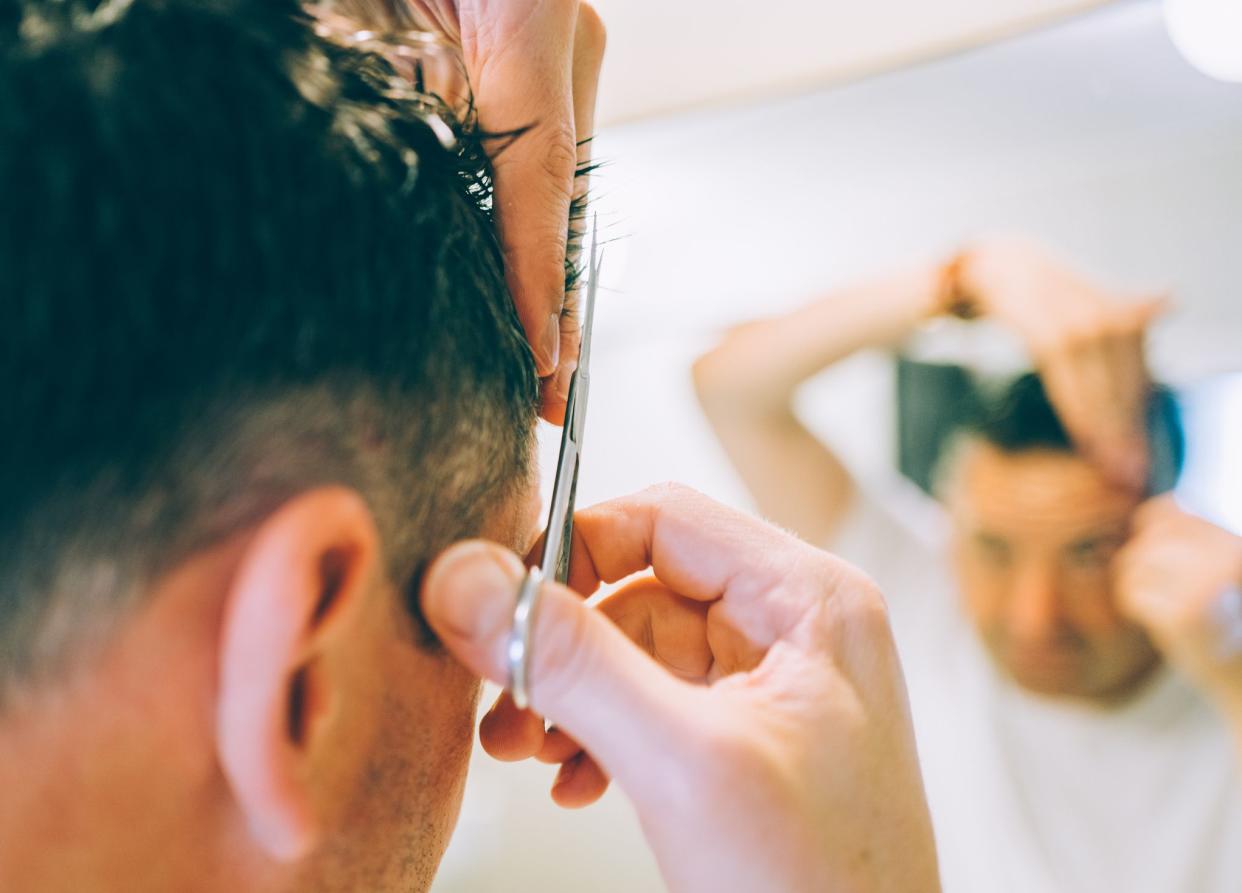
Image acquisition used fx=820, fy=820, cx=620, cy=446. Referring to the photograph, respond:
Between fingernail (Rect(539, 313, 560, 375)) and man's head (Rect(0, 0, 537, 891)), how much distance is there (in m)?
0.15

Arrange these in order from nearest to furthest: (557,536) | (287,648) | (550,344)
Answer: (287,648)
(557,536)
(550,344)

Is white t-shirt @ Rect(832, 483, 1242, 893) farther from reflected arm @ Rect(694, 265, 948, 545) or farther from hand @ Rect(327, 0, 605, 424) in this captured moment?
hand @ Rect(327, 0, 605, 424)

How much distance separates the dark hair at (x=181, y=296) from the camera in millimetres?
354

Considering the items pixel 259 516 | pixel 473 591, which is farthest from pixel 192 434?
pixel 473 591

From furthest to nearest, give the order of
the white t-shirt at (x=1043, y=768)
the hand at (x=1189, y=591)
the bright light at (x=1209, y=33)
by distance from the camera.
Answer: the white t-shirt at (x=1043, y=768), the hand at (x=1189, y=591), the bright light at (x=1209, y=33)

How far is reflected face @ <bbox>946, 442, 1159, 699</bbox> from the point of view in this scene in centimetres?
164

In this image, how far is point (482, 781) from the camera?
193 centimetres

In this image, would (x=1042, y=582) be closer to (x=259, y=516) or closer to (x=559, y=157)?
(x=559, y=157)

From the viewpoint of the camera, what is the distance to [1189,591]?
151 cm

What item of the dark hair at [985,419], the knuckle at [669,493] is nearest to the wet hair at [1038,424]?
the dark hair at [985,419]

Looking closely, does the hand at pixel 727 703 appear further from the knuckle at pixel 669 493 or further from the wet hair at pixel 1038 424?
the wet hair at pixel 1038 424

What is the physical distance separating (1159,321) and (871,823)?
4.68 feet

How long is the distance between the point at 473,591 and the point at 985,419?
1529mm

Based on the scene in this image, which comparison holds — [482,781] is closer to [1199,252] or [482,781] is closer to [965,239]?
[965,239]
